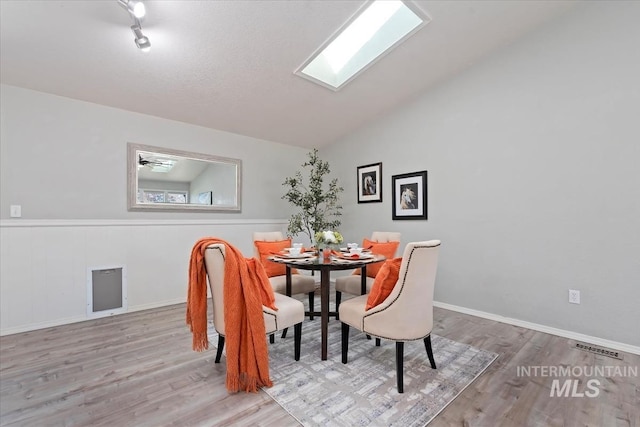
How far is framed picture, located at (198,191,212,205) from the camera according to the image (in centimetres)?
387

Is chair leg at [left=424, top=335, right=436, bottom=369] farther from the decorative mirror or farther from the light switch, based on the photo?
the light switch

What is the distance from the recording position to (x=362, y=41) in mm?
3182

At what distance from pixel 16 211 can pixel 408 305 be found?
357 centimetres

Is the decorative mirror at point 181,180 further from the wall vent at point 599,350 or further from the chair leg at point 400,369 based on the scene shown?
the wall vent at point 599,350

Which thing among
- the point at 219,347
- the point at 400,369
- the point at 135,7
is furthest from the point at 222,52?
the point at 400,369

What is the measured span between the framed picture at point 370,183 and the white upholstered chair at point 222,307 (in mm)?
2497

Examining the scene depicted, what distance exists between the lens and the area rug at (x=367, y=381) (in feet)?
5.19

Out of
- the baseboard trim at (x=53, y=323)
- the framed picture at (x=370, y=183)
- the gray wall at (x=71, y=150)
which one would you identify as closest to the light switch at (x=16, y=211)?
the gray wall at (x=71, y=150)

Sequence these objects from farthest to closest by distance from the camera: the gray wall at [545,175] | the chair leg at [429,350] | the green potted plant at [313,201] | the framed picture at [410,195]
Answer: the green potted plant at [313,201] → the framed picture at [410,195] → the gray wall at [545,175] → the chair leg at [429,350]

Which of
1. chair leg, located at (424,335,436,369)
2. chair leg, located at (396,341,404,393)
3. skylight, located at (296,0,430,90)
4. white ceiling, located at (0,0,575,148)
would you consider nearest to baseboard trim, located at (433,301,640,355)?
chair leg, located at (424,335,436,369)

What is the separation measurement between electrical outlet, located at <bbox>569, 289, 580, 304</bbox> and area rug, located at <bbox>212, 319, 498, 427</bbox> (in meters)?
1.07

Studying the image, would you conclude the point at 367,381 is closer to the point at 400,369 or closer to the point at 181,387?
the point at 400,369

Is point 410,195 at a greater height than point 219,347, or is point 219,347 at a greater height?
point 410,195

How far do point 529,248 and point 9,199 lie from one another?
16.5 feet
